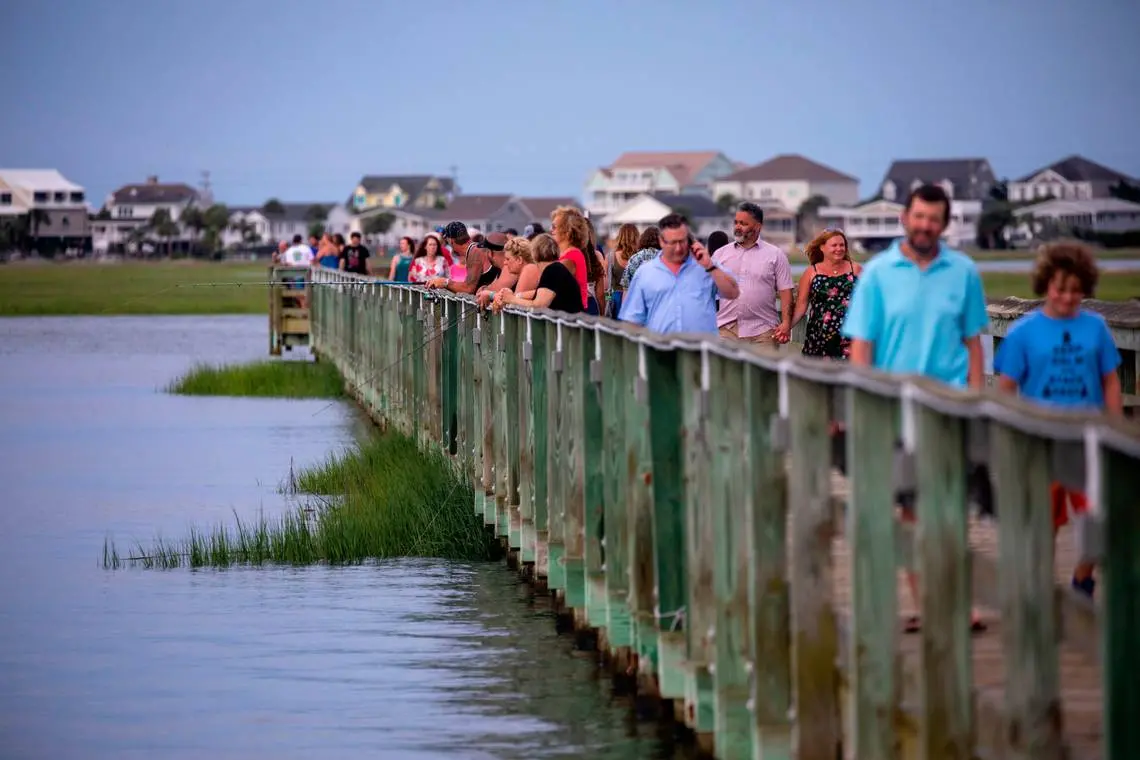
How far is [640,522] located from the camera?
9.33m

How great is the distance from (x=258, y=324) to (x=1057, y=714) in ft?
219

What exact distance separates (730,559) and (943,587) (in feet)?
7.90

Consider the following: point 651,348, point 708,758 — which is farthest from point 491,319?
point 708,758

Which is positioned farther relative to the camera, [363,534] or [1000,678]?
[363,534]

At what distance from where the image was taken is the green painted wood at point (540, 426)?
1238 centimetres

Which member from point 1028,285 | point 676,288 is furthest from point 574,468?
point 1028,285

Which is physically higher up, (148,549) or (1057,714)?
(1057,714)

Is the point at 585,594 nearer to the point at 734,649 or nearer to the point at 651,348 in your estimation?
the point at 651,348

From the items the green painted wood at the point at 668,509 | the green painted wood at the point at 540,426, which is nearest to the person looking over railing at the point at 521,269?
the green painted wood at the point at 540,426

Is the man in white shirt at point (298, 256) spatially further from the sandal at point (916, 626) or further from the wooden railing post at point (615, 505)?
the sandal at point (916, 626)

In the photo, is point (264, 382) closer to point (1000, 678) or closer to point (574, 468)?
point (574, 468)

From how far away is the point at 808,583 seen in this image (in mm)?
6508

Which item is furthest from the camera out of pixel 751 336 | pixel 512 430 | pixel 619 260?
pixel 619 260

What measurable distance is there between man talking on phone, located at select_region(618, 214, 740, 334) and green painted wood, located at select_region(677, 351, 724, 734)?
373 cm
